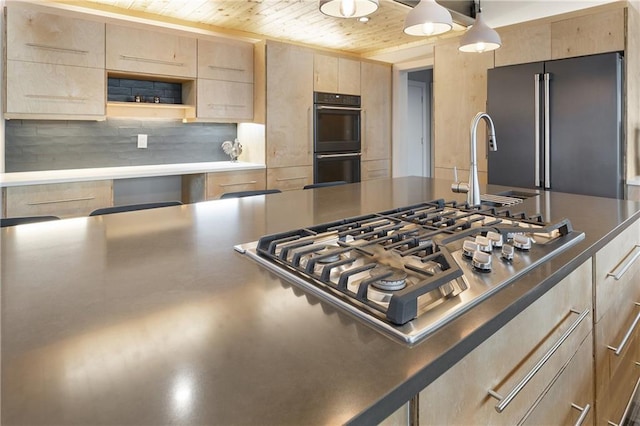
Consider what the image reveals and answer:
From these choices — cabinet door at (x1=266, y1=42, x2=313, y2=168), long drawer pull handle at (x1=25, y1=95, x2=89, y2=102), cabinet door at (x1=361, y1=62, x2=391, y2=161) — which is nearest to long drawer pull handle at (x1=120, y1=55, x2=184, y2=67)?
long drawer pull handle at (x1=25, y1=95, x2=89, y2=102)

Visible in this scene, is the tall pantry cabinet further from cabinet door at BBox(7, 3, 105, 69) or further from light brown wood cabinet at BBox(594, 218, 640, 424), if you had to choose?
light brown wood cabinet at BBox(594, 218, 640, 424)

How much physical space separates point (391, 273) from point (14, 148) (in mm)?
3626

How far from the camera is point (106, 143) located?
371 centimetres

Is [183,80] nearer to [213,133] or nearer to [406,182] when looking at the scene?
[213,133]

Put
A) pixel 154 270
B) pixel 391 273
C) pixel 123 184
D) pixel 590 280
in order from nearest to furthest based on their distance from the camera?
pixel 391 273
pixel 154 270
pixel 590 280
pixel 123 184

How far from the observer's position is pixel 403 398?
51 centimetres

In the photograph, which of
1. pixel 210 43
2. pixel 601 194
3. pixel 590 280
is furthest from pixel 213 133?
pixel 590 280

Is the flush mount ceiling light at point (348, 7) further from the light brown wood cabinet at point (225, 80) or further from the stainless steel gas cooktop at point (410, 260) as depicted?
the light brown wood cabinet at point (225, 80)

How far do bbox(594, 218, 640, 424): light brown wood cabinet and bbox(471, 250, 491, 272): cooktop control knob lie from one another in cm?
52

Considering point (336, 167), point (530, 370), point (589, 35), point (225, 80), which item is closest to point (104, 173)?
point (225, 80)

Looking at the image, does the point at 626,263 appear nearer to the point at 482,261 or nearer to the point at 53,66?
the point at 482,261

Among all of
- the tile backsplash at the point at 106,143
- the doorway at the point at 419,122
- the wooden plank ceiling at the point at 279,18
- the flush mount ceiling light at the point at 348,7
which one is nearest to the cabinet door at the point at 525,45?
the wooden plank ceiling at the point at 279,18

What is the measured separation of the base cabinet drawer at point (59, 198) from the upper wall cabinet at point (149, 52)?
1021 mm

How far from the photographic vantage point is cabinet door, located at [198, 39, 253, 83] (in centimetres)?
386
